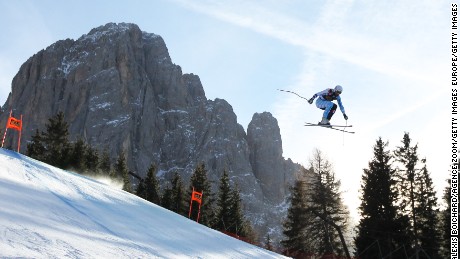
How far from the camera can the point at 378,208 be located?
27.6m

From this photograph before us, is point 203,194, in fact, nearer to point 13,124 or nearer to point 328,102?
point 328,102

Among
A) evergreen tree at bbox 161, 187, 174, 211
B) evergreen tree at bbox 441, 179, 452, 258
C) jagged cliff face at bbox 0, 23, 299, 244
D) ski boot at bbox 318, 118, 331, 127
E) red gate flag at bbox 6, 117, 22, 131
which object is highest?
jagged cliff face at bbox 0, 23, 299, 244

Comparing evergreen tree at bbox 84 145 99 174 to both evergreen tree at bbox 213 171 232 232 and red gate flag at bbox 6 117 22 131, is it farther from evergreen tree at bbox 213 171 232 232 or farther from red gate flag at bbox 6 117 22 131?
red gate flag at bbox 6 117 22 131

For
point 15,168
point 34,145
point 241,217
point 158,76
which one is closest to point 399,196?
point 241,217

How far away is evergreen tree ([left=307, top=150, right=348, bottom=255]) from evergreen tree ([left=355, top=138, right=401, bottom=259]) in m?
2.55

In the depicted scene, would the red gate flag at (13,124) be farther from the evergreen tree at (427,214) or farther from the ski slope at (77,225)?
the evergreen tree at (427,214)

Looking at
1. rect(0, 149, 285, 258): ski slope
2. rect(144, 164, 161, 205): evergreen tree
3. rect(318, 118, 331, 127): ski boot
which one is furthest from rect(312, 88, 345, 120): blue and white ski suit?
rect(144, 164, 161, 205): evergreen tree

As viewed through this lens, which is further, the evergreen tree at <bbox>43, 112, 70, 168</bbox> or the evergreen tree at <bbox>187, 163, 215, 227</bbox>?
the evergreen tree at <bbox>43, 112, 70, 168</bbox>

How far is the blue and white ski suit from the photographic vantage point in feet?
46.3

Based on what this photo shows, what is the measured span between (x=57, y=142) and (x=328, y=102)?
3523 centimetres

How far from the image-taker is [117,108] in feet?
431

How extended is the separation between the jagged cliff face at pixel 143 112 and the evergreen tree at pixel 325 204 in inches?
3887

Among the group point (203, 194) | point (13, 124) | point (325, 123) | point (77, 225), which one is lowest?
point (203, 194)

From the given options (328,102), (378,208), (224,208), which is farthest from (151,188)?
(328,102)
